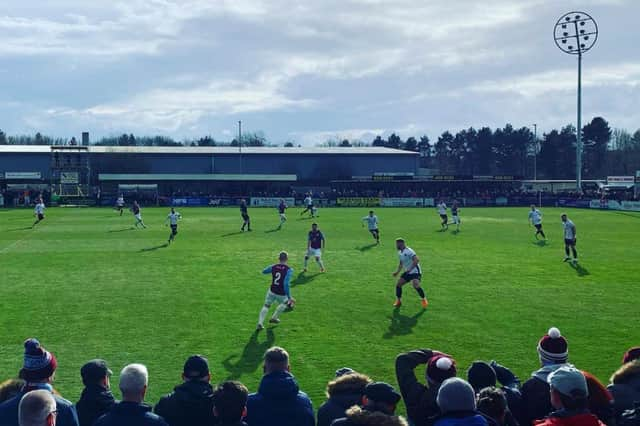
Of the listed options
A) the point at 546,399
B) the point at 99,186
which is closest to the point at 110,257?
the point at 546,399

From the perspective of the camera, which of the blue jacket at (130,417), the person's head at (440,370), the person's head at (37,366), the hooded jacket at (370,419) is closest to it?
the hooded jacket at (370,419)

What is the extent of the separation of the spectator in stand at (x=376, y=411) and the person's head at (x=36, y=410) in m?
2.26

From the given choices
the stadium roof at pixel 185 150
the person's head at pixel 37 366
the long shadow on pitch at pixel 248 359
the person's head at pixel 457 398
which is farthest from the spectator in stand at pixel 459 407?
the stadium roof at pixel 185 150

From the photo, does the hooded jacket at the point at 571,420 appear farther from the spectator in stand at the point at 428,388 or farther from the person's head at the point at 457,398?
the spectator in stand at the point at 428,388

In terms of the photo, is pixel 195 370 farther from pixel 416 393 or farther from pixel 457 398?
pixel 457 398

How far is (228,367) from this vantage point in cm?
1105

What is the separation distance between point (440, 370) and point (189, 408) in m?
2.51

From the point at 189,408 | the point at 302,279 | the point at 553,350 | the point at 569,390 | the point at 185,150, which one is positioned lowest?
the point at 302,279

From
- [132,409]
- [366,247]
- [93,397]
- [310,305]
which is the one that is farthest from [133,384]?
[366,247]

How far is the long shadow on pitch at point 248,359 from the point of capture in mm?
10797

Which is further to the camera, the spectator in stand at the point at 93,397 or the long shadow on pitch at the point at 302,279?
the long shadow on pitch at the point at 302,279

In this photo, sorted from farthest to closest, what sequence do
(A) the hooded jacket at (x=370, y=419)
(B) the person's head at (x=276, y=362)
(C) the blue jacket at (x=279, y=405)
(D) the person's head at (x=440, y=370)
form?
(B) the person's head at (x=276, y=362) < (C) the blue jacket at (x=279, y=405) < (D) the person's head at (x=440, y=370) < (A) the hooded jacket at (x=370, y=419)

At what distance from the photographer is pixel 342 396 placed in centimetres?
574

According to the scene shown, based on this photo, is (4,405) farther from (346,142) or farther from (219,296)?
(346,142)
